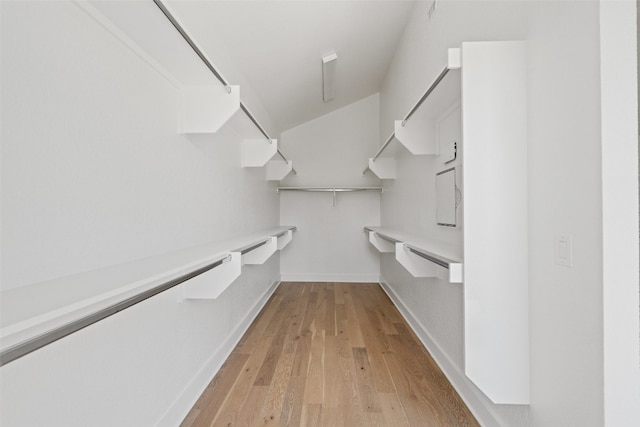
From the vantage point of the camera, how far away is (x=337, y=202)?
14.1 feet

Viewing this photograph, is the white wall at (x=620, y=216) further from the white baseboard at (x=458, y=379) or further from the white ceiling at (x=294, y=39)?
the white ceiling at (x=294, y=39)

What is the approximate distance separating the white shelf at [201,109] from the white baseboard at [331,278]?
10.0ft

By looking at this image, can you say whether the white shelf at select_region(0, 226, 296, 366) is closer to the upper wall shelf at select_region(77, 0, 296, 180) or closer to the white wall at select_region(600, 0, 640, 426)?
the upper wall shelf at select_region(77, 0, 296, 180)

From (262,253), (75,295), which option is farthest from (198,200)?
(75,295)

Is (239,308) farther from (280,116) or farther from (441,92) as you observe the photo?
(280,116)

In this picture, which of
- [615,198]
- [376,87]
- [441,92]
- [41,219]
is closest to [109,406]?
[41,219]

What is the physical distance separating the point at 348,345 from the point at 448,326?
0.73m

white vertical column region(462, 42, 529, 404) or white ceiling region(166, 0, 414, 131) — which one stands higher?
white ceiling region(166, 0, 414, 131)

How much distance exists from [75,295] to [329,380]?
1.47 m

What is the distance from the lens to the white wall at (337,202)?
14.1 ft

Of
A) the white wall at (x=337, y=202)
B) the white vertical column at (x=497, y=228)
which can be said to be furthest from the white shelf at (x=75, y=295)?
the white wall at (x=337, y=202)

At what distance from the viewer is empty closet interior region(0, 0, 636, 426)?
74 cm

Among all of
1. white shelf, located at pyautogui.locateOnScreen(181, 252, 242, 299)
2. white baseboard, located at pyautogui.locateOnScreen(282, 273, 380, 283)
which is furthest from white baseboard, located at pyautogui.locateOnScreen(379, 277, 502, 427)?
white baseboard, located at pyautogui.locateOnScreen(282, 273, 380, 283)

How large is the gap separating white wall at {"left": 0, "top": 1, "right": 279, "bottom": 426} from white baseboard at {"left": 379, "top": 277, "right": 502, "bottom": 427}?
4.32 ft
